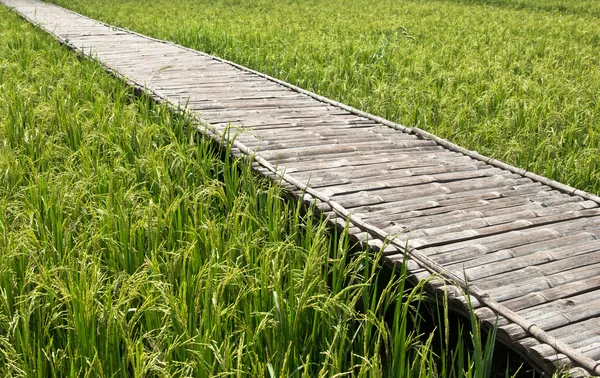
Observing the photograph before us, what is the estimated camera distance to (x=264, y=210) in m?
3.01

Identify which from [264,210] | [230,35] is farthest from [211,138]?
[230,35]

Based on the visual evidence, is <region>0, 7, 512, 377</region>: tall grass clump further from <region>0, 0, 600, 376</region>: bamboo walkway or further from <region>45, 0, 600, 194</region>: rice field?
<region>45, 0, 600, 194</region>: rice field

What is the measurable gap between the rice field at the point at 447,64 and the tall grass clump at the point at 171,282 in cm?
182

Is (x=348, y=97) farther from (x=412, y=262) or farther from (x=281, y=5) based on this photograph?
(x=281, y=5)

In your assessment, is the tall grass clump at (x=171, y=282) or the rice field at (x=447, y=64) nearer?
the tall grass clump at (x=171, y=282)

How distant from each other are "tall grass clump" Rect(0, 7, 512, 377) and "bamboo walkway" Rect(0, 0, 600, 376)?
0.53 ft

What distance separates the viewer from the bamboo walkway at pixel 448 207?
2000 millimetres

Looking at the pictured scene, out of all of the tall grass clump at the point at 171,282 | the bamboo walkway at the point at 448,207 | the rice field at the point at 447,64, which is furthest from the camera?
the rice field at the point at 447,64

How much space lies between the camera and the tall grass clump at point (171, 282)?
1849mm

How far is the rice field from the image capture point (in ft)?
14.3

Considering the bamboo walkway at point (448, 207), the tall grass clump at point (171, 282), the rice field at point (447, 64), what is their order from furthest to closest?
the rice field at point (447, 64) → the bamboo walkway at point (448, 207) → the tall grass clump at point (171, 282)

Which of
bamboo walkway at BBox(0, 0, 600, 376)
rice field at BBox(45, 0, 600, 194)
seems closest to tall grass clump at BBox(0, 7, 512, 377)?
bamboo walkway at BBox(0, 0, 600, 376)

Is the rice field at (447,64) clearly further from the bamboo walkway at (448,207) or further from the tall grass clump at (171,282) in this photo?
the tall grass clump at (171,282)

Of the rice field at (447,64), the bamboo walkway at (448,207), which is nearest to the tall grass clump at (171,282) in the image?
the bamboo walkway at (448,207)
